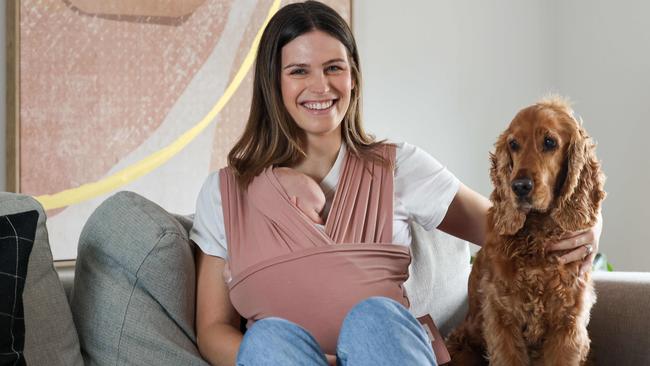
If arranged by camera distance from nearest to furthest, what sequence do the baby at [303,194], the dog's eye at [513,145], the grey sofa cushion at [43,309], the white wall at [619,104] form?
the grey sofa cushion at [43,309] → the dog's eye at [513,145] → the baby at [303,194] → the white wall at [619,104]

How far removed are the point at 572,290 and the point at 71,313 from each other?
1.06m

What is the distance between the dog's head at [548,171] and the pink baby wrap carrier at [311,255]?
0.90ft

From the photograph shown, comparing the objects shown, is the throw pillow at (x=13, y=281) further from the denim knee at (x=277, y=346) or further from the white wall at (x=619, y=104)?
the white wall at (x=619, y=104)

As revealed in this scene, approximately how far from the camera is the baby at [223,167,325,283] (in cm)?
192

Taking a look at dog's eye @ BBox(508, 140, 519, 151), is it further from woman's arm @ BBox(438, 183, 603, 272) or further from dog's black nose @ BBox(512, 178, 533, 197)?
woman's arm @ BBox(438, 183, 603, 272)

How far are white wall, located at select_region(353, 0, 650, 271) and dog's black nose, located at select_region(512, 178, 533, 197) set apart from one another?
6.02ft

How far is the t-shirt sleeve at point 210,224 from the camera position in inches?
76.4

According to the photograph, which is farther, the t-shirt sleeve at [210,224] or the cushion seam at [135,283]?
the t-shirt sleeve at [210,224]

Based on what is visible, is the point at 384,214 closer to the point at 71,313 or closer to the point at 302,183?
the point at 302,183

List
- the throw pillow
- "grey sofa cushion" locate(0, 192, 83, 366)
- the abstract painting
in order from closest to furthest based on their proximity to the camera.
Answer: the throw pillow
"grey sofa cushion" locate(0, 192, 83, 366)
the abstract painting

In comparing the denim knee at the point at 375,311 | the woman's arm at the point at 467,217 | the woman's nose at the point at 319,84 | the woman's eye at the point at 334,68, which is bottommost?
the denim knee at the point at 375,311

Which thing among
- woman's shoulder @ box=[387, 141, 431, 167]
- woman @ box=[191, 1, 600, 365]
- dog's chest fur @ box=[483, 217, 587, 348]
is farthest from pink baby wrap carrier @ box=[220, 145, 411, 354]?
dog's chest fur @ box=[483, 217, 587, 348]

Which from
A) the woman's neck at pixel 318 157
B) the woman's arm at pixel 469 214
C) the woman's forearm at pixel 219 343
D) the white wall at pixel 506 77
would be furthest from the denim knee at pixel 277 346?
the white wall at pixel 506 77

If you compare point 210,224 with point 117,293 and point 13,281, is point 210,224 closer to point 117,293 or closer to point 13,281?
point 117,293
